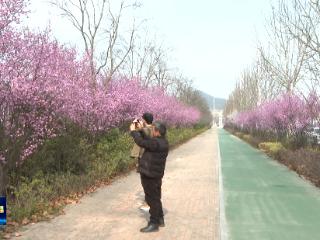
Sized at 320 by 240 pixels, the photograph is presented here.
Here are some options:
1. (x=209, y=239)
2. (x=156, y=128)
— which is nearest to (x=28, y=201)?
(x=156, y=128)

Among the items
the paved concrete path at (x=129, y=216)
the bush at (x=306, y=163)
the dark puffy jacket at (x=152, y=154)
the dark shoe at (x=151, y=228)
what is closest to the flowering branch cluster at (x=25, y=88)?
the paved concrete path at (x=129, y=216)

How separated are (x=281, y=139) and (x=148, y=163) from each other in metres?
26.2

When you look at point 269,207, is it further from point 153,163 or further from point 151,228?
point 153,163

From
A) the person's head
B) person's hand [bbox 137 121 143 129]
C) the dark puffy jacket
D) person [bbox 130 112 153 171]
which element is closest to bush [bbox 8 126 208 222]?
person [bbox 130 112 153 171]

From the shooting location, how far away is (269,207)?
1142 centimetres

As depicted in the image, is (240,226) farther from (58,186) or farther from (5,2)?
(5,2)

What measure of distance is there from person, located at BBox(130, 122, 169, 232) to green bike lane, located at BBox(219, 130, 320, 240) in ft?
3.73

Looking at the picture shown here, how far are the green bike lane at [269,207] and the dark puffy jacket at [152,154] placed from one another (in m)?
1.46

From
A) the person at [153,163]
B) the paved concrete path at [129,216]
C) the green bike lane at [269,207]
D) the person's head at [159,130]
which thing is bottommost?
the green bike lane at [269,207]

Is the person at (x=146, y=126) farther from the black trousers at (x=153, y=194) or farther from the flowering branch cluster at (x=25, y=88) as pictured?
the flowering branch cluster at (x=25, y=88)

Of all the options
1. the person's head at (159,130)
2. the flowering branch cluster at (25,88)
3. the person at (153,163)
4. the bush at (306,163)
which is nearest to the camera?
the person at (153,163)

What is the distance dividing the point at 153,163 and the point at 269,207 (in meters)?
4.05

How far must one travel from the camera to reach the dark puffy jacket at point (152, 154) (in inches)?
328

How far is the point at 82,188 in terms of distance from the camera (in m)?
12.6
